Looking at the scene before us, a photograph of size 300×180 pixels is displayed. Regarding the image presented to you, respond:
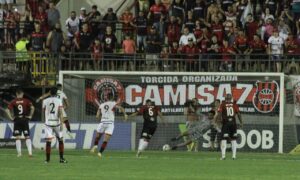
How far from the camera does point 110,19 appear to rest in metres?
40.3

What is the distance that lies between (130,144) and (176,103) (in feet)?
8.36

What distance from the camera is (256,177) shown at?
72.9 feet

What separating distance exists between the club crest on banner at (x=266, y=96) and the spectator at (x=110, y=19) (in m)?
6.60

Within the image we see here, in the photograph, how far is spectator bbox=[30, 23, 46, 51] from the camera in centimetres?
3934

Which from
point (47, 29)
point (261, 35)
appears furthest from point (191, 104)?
point (47, 29)

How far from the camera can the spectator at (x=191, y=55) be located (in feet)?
125

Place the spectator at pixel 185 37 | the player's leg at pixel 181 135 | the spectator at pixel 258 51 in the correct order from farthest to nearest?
1. the spectator at pixel 185 37
2. the player's leg at pixel 181 135
3. the spectator at pixel 258 51

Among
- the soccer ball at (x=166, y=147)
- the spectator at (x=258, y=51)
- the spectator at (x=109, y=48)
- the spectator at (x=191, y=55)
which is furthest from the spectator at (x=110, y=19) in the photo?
the spectator at (x=258, y=51)

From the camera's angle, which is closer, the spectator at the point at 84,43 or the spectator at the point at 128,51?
the spectator at the point at 128,51

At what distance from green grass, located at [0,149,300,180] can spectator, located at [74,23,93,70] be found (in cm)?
795

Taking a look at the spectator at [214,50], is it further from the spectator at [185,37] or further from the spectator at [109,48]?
the spectator at [109,48]

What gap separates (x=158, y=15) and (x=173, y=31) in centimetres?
126

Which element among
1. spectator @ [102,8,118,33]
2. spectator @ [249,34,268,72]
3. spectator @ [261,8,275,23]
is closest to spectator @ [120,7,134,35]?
spectator @ [102,8,118,33]

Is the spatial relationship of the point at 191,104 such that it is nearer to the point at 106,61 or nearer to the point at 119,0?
the point at 106,61
